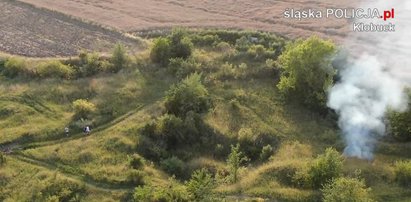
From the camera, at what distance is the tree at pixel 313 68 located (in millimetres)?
51812

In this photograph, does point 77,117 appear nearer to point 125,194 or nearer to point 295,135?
point 125,194

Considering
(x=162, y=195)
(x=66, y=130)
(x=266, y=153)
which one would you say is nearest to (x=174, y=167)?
(x=162, y=195)

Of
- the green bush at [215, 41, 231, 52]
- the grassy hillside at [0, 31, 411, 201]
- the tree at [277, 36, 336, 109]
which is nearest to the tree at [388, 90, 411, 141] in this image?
the grassy hillside at [0, 31, 411, 201]

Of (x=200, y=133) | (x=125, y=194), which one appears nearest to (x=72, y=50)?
(x=200, y=133)

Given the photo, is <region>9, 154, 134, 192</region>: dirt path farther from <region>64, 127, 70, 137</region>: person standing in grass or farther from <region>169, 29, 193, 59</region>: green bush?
<region>169, 29, 193, 59</region>: green bush

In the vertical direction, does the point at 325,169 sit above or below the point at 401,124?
below

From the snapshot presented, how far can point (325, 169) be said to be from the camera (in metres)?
42.8

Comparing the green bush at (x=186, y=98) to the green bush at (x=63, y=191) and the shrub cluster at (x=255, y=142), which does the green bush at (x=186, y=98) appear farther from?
the green bush at (x=63, y=191)

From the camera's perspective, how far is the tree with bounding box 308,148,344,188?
1686 inches

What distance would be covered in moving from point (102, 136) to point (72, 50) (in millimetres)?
16319

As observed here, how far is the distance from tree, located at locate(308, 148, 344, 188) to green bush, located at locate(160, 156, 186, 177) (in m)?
10.3

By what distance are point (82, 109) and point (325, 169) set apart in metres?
22.5

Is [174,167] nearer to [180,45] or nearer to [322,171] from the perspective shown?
[322,171]

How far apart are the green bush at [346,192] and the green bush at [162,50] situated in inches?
957
